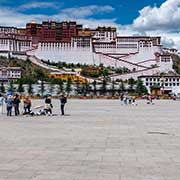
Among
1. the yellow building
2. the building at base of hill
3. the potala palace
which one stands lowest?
the building at base of hill

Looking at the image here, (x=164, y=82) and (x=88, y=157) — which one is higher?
(x=164, y=82)

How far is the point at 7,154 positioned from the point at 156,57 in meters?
123

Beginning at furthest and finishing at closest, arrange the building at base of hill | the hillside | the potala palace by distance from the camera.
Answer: the potala palace → the hillside → the building at base of hill

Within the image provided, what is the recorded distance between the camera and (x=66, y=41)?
127 meters

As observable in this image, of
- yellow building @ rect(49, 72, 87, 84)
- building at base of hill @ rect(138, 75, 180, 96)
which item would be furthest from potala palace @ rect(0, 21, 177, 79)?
yellow building @ rect(49, 72, 87, 84)

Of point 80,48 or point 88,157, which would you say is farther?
point 80,48

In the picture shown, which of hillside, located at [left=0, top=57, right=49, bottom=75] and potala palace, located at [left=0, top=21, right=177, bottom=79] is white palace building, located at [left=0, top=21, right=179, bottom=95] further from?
hillside, located at [left=0, top=57, right=49, bottom=75]

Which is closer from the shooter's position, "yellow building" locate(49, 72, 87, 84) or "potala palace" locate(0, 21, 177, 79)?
"yellow building" locate(49, 72, 87, 84)

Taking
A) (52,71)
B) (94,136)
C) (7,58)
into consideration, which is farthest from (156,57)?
(94,136)

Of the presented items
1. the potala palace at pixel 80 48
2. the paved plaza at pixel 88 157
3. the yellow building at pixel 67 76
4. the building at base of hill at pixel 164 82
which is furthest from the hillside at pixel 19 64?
the paved plaza at pixel 88 157

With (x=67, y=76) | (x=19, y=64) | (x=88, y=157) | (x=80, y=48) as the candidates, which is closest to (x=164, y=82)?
(x=67, y=76)

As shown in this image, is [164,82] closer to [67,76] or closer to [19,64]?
[67,76]

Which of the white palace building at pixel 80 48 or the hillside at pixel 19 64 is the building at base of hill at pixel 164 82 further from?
the hillside at pixel 19 64

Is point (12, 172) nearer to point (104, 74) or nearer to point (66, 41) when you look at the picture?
point (104, 74)
